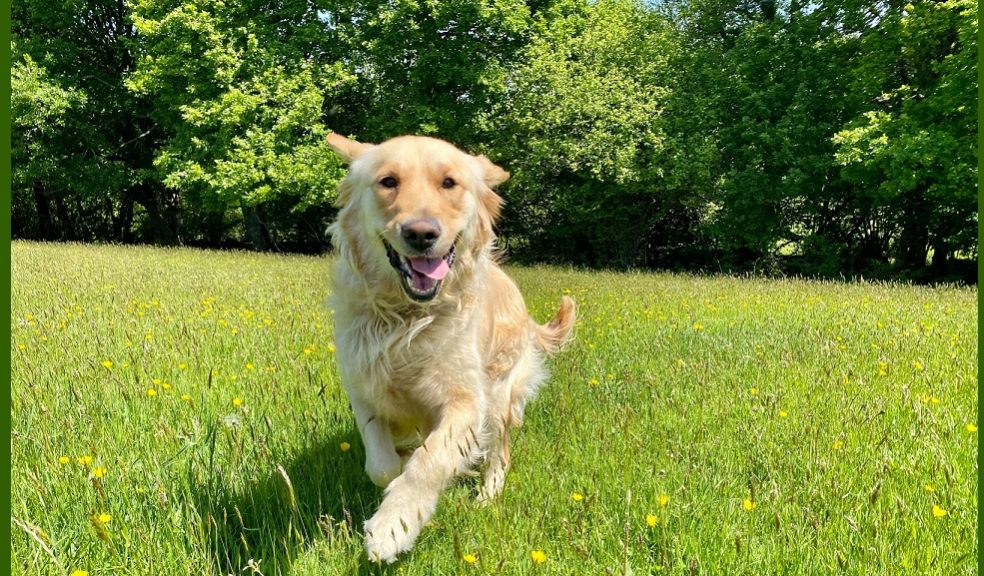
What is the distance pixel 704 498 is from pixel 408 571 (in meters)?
1.23

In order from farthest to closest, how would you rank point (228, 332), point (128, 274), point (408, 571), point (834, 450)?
1. point (128, 274)
2. point (228, 332)
3. point (834, 450)
4. point (408, 571)

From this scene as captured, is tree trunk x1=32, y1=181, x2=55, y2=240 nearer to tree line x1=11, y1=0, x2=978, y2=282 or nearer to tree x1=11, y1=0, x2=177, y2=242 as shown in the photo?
tree x1=11, y1=0, x2=177, y2=242

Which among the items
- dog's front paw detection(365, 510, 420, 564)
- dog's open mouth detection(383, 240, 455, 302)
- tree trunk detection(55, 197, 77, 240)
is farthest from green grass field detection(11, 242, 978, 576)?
tree trunk detection(55, 197, 77, 240)

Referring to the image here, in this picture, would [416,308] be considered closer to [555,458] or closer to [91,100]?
[555,458]

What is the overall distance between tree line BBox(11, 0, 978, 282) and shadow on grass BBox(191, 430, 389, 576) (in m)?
15.4

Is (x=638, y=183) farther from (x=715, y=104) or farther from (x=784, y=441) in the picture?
(x=784, y=441)

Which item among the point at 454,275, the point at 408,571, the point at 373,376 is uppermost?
the point at 454,275

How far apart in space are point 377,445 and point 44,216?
30.0 m

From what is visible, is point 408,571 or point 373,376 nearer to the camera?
point 408,571

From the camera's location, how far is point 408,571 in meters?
2.19

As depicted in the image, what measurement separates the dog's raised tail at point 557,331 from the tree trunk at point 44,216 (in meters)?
27.7

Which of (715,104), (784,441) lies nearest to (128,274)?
(784,441)

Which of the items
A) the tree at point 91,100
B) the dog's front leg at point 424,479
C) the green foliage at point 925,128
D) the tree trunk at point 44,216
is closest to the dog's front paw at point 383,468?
the dog's front leg at point 424,479

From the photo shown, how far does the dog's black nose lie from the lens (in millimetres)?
2551
